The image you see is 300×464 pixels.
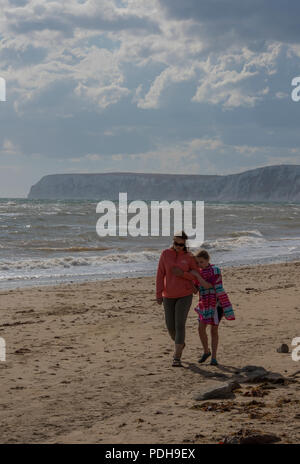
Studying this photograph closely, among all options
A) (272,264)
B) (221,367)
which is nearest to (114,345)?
(221,367)

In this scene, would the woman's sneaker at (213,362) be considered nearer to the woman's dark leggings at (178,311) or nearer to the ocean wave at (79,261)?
the woman's dark leggings at (178,311)

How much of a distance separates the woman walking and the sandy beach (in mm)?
430

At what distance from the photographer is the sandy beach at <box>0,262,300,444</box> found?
4676 mm

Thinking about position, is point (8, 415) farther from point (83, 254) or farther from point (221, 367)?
point (83, 254)

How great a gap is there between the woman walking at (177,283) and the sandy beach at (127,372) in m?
0.43

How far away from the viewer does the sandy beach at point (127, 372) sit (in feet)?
15.3

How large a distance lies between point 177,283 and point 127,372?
3.75 feet
